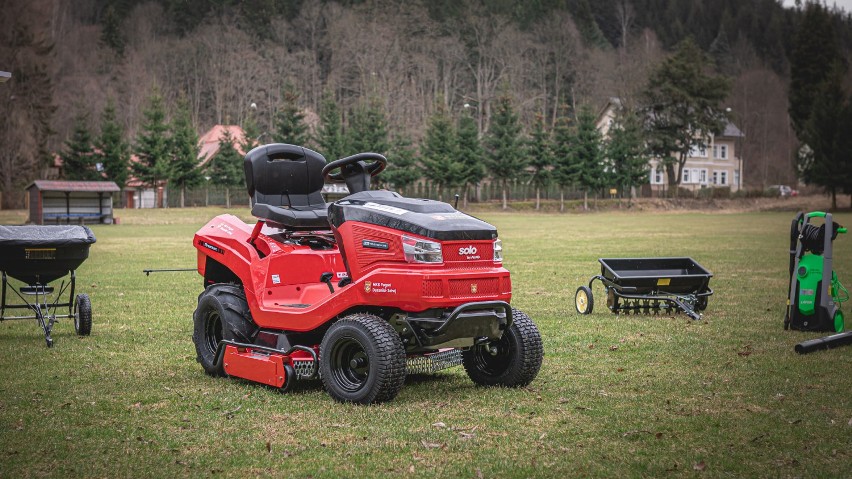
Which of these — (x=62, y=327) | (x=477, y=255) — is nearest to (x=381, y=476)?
(x=477, y=255)

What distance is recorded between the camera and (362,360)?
28.4 feet

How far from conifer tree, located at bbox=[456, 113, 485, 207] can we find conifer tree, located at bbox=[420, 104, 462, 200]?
1.70ft

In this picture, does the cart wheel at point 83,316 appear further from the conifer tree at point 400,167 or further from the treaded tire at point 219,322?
the conifer tree at point 400,167

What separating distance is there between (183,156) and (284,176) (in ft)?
244


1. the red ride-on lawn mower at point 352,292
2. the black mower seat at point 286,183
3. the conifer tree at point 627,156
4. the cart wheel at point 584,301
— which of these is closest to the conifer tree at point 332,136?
the conifer tree at point 627,156

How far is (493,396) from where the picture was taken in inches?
354

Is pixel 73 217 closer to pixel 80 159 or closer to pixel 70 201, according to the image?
pixel 70 201

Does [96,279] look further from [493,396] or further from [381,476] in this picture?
[381,476]

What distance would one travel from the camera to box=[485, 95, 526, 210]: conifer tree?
279 feet

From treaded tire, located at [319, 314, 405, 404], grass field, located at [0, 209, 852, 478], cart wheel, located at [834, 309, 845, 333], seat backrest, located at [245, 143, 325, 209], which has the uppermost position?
seat backrest, located at [245, 143, 325, 209]

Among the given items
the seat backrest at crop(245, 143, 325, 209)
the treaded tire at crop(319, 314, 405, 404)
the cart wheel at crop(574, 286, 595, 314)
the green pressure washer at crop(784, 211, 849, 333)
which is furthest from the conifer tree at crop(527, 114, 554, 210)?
the treaded tire at crop(319, 314, 405, 404)

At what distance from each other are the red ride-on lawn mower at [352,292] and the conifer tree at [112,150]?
74396 millimetres

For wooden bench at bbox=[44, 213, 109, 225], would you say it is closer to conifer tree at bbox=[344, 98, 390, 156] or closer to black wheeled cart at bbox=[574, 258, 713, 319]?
conifer tree at bbox=[344, 98, 390, 156]

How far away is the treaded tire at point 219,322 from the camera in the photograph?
9898 millimetres
